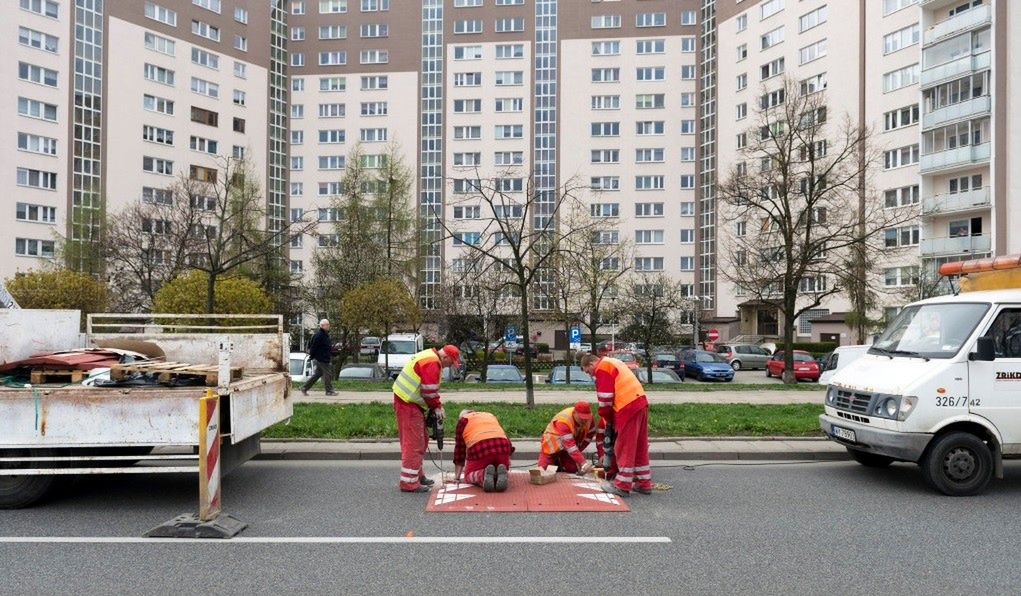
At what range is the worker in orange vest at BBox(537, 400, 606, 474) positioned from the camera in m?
8.32

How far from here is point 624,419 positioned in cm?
752

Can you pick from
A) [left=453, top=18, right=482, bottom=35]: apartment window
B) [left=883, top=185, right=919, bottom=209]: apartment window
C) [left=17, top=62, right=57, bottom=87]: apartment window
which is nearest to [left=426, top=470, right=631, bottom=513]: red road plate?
[left=883, top=185, right=919, bottom=209]: apartment window

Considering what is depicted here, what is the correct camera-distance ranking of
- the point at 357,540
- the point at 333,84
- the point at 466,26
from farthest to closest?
the point at 333,84 → the point at 466,26 → the point at 357,540

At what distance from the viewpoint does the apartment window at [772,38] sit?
5774 cm

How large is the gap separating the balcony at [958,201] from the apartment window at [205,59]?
180ft

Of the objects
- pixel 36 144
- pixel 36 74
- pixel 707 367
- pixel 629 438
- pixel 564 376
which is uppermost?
pixel 36 74

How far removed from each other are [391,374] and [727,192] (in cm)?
1428

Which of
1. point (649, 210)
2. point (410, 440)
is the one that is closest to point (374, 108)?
point (649, 210)

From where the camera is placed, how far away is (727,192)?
1085 inches

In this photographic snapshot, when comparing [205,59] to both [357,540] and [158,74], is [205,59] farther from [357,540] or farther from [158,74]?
[357,540]

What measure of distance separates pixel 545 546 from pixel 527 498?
163cm

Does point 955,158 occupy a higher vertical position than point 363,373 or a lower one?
higher

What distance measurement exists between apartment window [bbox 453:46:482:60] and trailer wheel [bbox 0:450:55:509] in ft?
210

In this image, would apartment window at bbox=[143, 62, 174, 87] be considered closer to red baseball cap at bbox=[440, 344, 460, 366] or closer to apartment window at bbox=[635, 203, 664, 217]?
apartment window at bbox=[635, 203, 664, 217]
